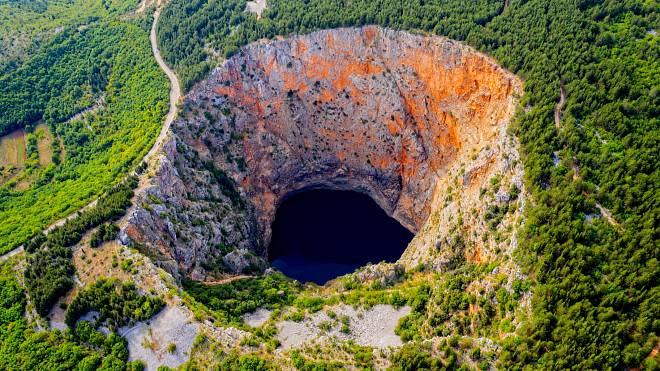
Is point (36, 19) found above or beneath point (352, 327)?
above

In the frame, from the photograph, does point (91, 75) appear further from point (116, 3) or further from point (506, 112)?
point (506, 112)

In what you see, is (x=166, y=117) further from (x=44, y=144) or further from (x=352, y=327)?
(x=352, y=327)

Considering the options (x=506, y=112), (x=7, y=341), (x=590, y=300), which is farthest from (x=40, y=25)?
(x=590, y=300)

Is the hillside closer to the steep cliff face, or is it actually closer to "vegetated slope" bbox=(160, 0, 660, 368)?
"vegetated slope" bbox=(160, 0, 660, 368)

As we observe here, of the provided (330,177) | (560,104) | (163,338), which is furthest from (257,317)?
(560,104)

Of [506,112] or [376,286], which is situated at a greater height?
[506,112]

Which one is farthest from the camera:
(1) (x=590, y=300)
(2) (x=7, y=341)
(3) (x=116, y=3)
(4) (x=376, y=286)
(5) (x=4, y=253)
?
(3) (x=116, y=3)
